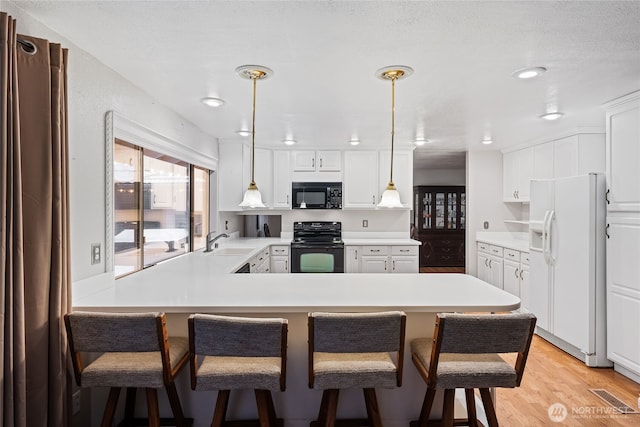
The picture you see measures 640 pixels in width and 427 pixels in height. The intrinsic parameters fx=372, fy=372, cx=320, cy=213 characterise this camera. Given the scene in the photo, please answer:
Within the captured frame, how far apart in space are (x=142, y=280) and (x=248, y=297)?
3.10 ft

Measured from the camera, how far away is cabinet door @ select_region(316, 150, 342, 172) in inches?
204

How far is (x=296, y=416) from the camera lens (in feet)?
6.93

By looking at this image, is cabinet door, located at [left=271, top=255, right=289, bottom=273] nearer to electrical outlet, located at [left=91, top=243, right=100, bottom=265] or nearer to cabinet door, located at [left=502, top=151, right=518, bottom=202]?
electrical outlet, located at [left=91, top=243, right=100, bottom=265]

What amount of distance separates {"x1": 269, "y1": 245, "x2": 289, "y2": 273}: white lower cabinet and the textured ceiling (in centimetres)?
202

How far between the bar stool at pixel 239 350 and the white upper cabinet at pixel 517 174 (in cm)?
443

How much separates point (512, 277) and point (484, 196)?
150cm

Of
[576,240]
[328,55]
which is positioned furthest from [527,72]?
[576,240]

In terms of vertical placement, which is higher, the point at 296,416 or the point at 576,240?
the point at 576,240

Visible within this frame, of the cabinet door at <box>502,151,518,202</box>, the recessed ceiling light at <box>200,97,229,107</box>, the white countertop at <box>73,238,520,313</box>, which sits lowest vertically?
the white countertop at <box>73,238,520,313</box>

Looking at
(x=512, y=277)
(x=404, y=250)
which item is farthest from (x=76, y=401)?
(x=512, y=277)

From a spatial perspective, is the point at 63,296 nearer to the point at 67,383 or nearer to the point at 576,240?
the point at 67,383

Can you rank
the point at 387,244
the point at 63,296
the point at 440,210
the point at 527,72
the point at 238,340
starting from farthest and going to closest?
the point at 440,210 < the point at 387,244 < the point at 527,72 < the point at 63,296 < the point at 238,340

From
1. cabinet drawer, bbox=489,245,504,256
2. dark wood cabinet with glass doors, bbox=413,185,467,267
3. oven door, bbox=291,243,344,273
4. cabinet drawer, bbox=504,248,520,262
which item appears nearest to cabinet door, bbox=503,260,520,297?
cabinet drawer, bbox=504,248,520,262

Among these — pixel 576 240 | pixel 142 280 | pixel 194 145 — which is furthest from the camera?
pixel 194 145
